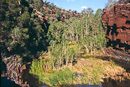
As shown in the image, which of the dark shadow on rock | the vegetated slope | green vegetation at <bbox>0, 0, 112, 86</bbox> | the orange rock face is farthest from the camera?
the vegetated slope

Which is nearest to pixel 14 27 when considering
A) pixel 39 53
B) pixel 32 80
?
pixel 39 53

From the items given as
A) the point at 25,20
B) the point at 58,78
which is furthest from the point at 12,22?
the point at 58,78

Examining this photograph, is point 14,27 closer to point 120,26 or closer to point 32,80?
point 32,80

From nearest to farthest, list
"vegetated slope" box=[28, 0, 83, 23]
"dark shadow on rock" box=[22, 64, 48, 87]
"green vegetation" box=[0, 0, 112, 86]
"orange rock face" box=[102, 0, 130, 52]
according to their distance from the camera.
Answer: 1. "dark shadow on rock" box=[22, 64, 48, 87]
2. "green vegetation" box=[0, 0, 112, 86]
3. "orange rock face" box=[102, 0, 130, 52]
4. "vegetated slope" box=[28, 0, 83, 23]

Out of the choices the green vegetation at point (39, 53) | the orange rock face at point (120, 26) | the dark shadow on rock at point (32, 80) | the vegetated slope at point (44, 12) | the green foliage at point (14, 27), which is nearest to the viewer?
the dark shadow on rock at point (32, 80)

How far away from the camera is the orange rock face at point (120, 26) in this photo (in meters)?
49.5

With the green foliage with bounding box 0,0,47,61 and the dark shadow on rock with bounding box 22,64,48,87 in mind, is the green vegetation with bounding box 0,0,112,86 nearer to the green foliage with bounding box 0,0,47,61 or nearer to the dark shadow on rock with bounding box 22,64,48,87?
the green foliage with bounding box 0,0,47,61

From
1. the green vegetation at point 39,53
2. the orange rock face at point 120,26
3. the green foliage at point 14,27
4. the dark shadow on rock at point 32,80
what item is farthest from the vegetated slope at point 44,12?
the dark shadow on rock at point 32,80

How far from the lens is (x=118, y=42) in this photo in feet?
189

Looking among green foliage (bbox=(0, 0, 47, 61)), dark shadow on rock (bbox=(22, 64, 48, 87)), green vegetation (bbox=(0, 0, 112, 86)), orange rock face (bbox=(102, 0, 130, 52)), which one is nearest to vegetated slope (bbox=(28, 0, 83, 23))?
green vegetation (bbox=(0, 0, 112, 86))

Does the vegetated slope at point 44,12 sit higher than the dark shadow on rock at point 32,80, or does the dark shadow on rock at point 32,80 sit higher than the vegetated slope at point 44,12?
the vegetated slope at point 44,12

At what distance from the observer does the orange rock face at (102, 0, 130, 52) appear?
4953cm

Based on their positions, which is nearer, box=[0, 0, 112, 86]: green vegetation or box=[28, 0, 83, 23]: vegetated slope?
box=[0, 0, 112, 86]: green vegetation

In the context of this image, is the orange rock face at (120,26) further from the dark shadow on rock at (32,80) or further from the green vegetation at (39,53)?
the dark shadow on rock at (32,80)
